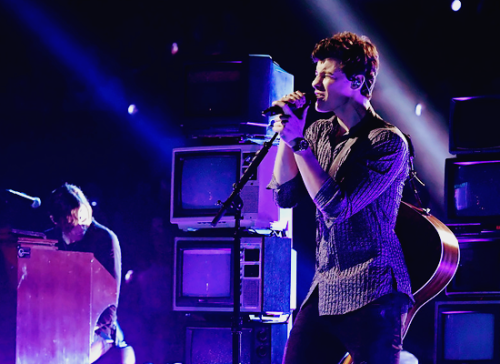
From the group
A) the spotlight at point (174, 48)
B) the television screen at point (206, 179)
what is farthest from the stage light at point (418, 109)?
the spotlight at point (174, 48)

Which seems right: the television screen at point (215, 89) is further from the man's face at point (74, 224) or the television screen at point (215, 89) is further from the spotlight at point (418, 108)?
the spotlight at point (418, 108)

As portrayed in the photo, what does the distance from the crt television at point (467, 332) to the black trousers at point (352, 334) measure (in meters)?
2.90

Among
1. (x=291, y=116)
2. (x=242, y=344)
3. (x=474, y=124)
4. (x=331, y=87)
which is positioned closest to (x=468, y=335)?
(x=474, y=124)

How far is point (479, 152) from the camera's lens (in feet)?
15.1

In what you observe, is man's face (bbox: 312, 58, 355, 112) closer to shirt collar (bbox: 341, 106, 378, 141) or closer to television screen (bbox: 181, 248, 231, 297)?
shirt collar (bbox: 341, 106, 378, 141)

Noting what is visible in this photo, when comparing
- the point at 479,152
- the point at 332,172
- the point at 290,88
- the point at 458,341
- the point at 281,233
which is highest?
the point at 290,88

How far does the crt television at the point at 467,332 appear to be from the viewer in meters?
4.56

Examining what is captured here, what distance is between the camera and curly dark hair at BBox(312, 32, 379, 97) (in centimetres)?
204

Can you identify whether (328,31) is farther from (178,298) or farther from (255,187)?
(178,298)

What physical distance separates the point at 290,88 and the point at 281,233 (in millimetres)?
1043

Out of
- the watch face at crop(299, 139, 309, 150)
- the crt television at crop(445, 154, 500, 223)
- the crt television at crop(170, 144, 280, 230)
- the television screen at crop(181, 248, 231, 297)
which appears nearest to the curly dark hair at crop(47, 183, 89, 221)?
the crt television at crop(170, 144, 280, 230)

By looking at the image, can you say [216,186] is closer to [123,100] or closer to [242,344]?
[242,344]

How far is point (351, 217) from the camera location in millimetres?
1949

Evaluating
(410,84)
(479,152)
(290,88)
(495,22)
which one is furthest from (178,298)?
(495,22)
